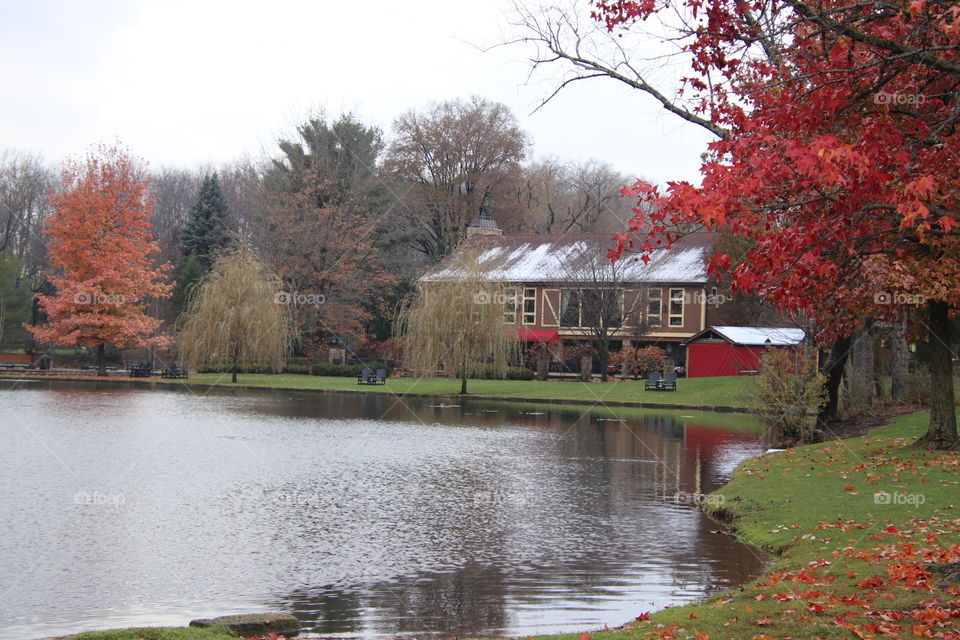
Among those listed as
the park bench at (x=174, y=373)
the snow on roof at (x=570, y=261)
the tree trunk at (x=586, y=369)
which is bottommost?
the park bench at (x=174, y=373)

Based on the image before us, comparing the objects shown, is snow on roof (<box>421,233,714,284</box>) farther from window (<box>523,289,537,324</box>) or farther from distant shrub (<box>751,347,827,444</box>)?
distant shrub (<box>751,347,827,444</box>)

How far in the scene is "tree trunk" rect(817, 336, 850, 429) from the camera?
23.8 metres

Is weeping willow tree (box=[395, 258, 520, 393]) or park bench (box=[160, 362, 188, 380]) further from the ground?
weeping willow tree (box=[395, 258, 520, 393])

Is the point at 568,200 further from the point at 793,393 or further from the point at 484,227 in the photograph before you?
the point at 793,393

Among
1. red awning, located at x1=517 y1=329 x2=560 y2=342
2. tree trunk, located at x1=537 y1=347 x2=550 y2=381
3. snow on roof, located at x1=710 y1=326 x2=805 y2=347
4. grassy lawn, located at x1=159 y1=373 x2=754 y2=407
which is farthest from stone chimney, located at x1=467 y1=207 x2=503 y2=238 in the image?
snow on roof, located at x1=710 y1=326 x2=805 y2=347

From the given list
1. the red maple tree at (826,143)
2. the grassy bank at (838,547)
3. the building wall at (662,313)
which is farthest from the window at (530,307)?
the red maple tree at (826,143)

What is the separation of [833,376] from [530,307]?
31.8m

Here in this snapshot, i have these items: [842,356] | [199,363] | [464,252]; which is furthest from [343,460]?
[199,363]

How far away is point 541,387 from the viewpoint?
142ft

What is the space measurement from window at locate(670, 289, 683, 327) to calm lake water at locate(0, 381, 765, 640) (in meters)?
25.9

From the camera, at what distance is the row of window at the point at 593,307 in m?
46.4

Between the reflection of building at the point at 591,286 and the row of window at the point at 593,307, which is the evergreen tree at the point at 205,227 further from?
the row of window at the point at 593,307

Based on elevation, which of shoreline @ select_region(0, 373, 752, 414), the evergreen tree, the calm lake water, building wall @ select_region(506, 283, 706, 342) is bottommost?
the calm lake water

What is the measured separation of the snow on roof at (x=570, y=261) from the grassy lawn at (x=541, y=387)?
A: 5412 mm
